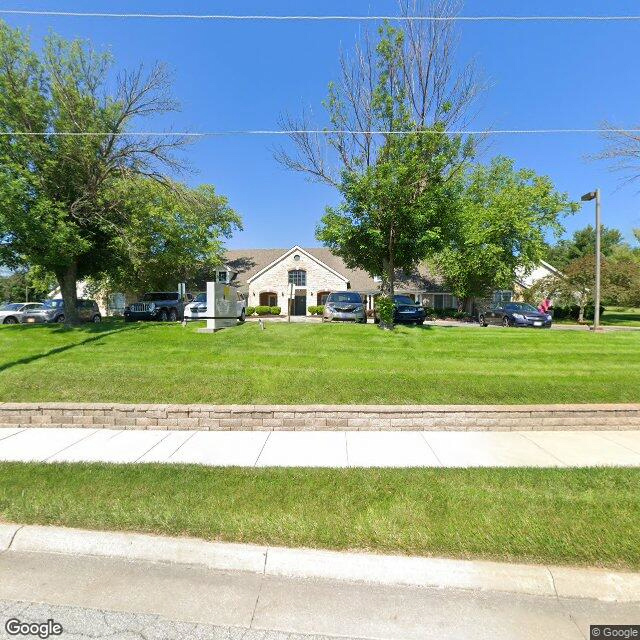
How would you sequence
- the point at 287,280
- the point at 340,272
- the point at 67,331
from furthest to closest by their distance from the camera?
the point at 340,272
the point at 287,280
the point at 67,331

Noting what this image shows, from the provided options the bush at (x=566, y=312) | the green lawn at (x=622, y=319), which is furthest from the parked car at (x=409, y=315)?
the bush at (x=566, y=312)

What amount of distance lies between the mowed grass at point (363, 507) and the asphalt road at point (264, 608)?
28 centimetres

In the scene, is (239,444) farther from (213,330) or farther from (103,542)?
(213,330)

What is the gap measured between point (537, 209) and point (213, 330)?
28.6 metres

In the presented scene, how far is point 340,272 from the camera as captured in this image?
36.5 metres

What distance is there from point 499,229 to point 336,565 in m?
28.1

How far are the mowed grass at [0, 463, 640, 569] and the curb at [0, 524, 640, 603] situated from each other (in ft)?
0.26

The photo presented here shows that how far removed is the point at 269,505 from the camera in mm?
3217

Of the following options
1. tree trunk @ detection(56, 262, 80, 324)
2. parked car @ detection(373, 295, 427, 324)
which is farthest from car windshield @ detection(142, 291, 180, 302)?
parked car @ detection(373, 295, 427, 324)

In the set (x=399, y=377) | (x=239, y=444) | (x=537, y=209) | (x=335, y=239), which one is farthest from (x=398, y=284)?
(x=239, y=444)

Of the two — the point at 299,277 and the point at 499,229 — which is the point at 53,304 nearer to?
the point at 299,277

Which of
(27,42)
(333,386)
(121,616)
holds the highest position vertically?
(27,42)

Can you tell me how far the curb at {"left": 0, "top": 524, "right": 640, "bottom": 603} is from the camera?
2436mm

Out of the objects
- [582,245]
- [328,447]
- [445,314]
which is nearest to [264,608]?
[328,447]
